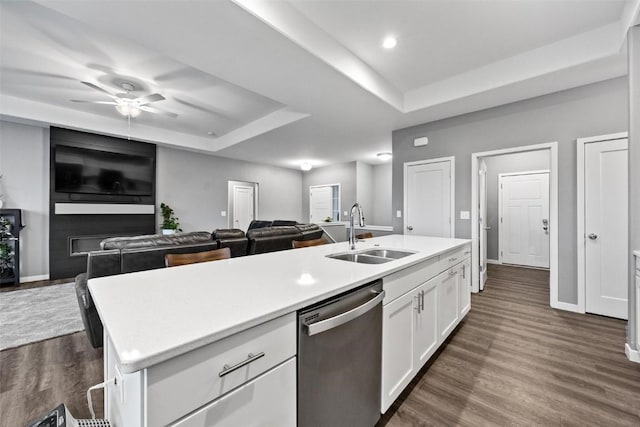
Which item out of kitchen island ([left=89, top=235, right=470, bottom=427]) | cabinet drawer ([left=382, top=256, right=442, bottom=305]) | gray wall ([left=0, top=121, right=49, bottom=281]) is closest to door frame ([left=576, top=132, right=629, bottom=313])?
Result: cabinet drawer ([left=382, top=256, right=442, bottom=305])

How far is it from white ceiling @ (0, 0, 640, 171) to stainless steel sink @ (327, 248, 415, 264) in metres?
1.84

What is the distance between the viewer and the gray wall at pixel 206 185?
6.03 metres

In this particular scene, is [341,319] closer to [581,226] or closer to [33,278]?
[581,226]

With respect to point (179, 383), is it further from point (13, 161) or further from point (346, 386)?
point (13, 161)

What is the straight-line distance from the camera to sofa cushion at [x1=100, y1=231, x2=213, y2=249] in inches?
96.0

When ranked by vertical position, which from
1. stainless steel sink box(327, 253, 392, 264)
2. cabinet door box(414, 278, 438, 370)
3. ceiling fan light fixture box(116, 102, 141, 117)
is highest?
ceiling fan light fixture box(116, 102, 141, 117)

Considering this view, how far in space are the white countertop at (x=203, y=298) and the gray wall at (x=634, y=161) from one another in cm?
188

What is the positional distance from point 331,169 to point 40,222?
6.51m

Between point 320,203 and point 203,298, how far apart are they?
7409 millimetres

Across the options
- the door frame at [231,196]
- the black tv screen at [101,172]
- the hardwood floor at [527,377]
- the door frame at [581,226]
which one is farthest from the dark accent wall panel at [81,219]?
the door frame at [581,226]

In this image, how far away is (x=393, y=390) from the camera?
1.45 m

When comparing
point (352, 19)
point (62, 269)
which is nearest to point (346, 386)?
point (352, 19)

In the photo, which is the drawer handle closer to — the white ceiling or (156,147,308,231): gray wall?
the white ceiling

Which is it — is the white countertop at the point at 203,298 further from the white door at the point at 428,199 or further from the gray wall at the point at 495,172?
the gray wall at the point at 495,172
